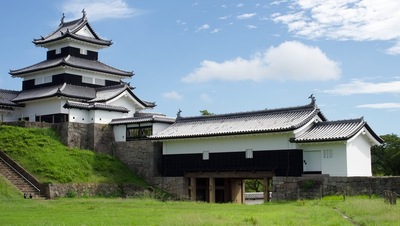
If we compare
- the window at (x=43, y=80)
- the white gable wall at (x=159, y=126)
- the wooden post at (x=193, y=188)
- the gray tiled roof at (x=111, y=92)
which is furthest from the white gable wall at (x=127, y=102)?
the wooden post at (x=193, y=188)

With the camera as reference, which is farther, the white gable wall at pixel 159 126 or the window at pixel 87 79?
the window at pixel 87 79

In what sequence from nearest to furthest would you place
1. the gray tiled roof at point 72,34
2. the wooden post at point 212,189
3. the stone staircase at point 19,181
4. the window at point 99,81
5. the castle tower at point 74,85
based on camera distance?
the stone staircase at point 19,181 < the wooden post at point 212,189 < the castle tower at point 74,85 < the gray tiled roof at point 72,34 < the window at point 99,81

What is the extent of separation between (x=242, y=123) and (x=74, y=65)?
19639mm

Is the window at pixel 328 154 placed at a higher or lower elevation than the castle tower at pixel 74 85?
lower

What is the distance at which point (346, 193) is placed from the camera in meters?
33.0

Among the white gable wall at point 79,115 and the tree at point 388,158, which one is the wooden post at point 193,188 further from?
the tree at point 388,158

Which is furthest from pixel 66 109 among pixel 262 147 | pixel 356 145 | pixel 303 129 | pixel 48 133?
pixel 356 145

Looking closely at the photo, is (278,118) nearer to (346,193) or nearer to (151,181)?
(346,193)

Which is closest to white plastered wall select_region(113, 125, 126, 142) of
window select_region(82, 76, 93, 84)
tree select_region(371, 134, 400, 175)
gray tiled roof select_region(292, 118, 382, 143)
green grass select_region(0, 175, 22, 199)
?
window select_region(82, 76, 93, 84)

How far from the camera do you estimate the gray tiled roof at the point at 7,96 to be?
166ft

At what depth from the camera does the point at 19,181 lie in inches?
1415

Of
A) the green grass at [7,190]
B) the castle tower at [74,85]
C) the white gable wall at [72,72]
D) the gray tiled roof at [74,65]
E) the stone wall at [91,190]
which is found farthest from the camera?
Answer: the white gable wall at [72,72]

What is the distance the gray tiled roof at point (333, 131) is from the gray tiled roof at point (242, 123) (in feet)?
2.86

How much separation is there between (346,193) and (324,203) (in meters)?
4.93
